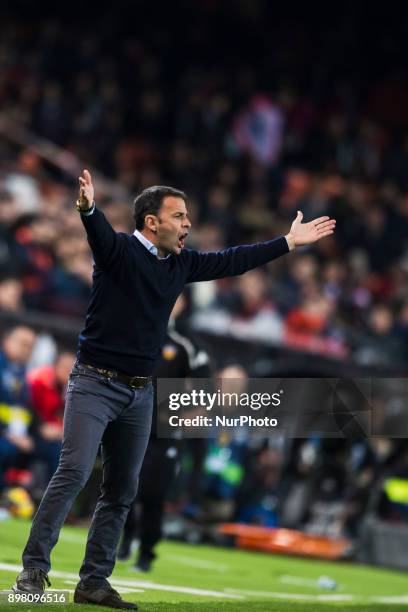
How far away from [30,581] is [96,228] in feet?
6.00

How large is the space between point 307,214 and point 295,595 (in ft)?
39.3

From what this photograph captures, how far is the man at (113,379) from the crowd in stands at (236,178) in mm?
6986

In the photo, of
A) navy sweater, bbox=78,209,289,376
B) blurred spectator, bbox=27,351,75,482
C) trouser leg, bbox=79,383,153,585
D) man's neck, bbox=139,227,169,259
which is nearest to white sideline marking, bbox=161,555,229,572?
blurred spectator, bbox=27,351,75,482

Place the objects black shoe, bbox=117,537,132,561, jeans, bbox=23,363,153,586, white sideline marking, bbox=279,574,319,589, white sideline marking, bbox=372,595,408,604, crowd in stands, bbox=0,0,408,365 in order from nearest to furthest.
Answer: jeans, bbox=23,363,153,586 < white sideline marking, bbox=372,595,408,604 < black shoe, bbox=117,537,132,561 < white sideline marking, bbox=279,574,319,589 < crowd in stands, bbox=0,0,408,365

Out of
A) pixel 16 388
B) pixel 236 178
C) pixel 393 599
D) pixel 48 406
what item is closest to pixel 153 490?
pixel 393 599

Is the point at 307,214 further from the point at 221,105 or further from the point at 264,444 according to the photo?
the point at 264,444

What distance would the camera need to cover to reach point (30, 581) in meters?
6.48

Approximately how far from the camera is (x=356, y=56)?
86.2 ft

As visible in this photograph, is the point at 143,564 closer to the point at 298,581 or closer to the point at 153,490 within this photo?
the point at 153,490

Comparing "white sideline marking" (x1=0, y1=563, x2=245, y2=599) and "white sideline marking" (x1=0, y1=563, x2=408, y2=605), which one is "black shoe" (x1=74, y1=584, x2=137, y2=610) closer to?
"white sideline marking" (x1=0, y1=563, x2=408, y2=605)

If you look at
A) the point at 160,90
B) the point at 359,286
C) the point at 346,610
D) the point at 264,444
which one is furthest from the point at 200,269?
the point at 160,90

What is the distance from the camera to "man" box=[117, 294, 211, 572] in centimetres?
1031

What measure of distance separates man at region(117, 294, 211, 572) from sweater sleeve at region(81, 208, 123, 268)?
3555 millimetres

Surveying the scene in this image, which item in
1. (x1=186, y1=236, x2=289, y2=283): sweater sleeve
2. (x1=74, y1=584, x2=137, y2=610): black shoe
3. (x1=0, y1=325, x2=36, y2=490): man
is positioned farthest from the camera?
(x1=0, y1=325, x2=36, y2=490): man
